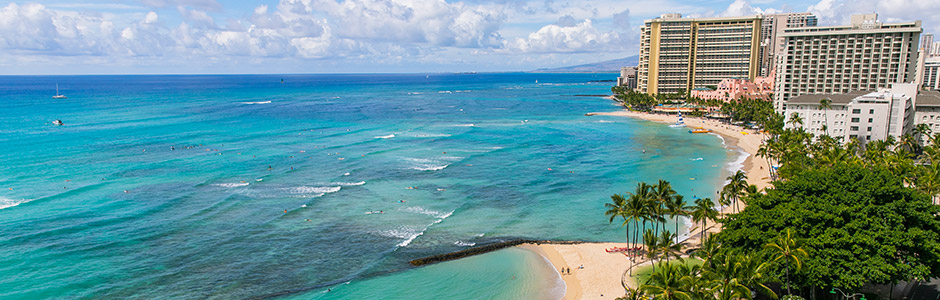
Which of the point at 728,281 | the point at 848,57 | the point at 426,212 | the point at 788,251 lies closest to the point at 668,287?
the point at 728,281

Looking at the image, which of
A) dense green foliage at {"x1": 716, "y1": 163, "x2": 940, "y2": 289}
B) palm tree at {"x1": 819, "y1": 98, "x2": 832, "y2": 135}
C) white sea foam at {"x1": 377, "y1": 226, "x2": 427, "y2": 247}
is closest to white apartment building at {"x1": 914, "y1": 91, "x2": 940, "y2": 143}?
palm tree at {"x1": 819, "y1": 98, "x2": 832, "y2": 135}

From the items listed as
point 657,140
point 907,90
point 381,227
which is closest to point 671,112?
point 657,140

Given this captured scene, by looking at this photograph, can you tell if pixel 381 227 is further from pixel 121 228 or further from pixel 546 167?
pixel 546 167

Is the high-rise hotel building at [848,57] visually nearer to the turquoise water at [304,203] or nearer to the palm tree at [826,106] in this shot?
the turquoise water at [304,203]

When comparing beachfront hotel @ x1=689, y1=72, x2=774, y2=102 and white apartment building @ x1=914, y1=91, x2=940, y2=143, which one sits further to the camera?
beachfront hotel @ x1=689, y1=72, x2=774, y2=102

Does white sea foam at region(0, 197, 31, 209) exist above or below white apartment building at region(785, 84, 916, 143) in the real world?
below

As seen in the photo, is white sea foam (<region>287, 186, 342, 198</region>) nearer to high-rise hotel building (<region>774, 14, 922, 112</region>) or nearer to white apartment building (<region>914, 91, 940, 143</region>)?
white apartment building (<region>914, 91, 940, 143</region>)
